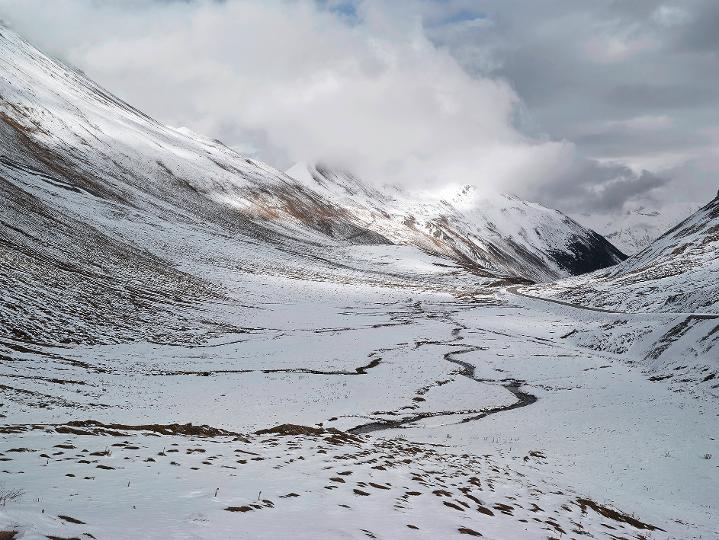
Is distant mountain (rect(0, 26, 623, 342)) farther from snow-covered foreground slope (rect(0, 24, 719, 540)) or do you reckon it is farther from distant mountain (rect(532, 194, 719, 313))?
distant mountain (rect(532, 194, 719, 313))

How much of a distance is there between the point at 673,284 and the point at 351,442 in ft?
230

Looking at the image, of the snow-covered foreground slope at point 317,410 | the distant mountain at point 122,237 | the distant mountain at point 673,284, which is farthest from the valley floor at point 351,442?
the distant mountain at point 673,284

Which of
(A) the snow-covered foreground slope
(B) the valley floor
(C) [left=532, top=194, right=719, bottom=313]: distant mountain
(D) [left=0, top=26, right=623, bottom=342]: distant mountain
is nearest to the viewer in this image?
(B) the valley floor

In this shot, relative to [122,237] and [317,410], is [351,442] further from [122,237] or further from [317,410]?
[122,237]

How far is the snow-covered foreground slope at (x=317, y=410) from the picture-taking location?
1068 cm

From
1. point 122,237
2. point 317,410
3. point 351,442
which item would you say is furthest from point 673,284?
point 122,237

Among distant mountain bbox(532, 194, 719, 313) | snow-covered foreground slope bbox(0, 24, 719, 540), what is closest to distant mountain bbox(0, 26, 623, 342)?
snow-covered foreground slope bbox(0, 24, 719, 540)

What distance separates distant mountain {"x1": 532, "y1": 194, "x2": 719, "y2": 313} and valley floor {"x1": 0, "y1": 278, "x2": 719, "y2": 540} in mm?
19339

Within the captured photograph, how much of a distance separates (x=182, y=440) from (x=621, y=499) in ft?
48.6

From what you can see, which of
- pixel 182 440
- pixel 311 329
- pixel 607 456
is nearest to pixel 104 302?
pixel 311 329

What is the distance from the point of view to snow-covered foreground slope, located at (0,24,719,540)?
35.0 ft

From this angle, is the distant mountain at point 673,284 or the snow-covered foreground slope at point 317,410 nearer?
the snow-covered foreground slope at point 317,410

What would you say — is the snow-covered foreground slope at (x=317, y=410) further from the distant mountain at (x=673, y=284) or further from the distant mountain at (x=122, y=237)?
the distant mountain at (x=673, y=284)

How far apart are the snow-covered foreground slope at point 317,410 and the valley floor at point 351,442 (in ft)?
0.34
